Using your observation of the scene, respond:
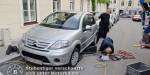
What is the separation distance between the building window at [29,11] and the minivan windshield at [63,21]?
2.48 metres

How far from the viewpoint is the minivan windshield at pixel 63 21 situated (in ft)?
14.3

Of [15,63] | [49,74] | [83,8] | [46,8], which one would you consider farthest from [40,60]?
[83,8]

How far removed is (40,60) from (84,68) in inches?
56.0

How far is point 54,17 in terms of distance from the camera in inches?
195

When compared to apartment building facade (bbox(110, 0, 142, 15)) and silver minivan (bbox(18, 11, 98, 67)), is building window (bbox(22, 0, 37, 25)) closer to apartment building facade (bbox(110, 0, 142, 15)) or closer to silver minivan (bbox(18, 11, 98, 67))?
silver minivan (bbox(18, 11, 98, 67))

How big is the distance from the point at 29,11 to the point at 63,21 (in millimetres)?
3220

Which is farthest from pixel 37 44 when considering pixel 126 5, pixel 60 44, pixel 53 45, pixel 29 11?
pixel 126 5

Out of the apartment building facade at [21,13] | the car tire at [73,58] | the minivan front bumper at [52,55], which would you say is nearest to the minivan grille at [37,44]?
the minivan front bumper at [52,55]

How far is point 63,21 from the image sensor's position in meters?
4.56

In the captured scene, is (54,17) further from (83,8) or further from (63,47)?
(83,8)

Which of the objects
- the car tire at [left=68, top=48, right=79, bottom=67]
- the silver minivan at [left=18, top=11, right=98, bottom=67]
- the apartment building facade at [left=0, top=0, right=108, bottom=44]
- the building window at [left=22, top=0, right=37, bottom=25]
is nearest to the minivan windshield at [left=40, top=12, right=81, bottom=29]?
the silver minivan at [left=18, top=11, right=98, bottom=67]

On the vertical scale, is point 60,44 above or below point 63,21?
below

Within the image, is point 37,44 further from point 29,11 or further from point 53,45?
point 29,11

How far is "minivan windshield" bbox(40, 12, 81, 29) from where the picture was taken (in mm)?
4371
